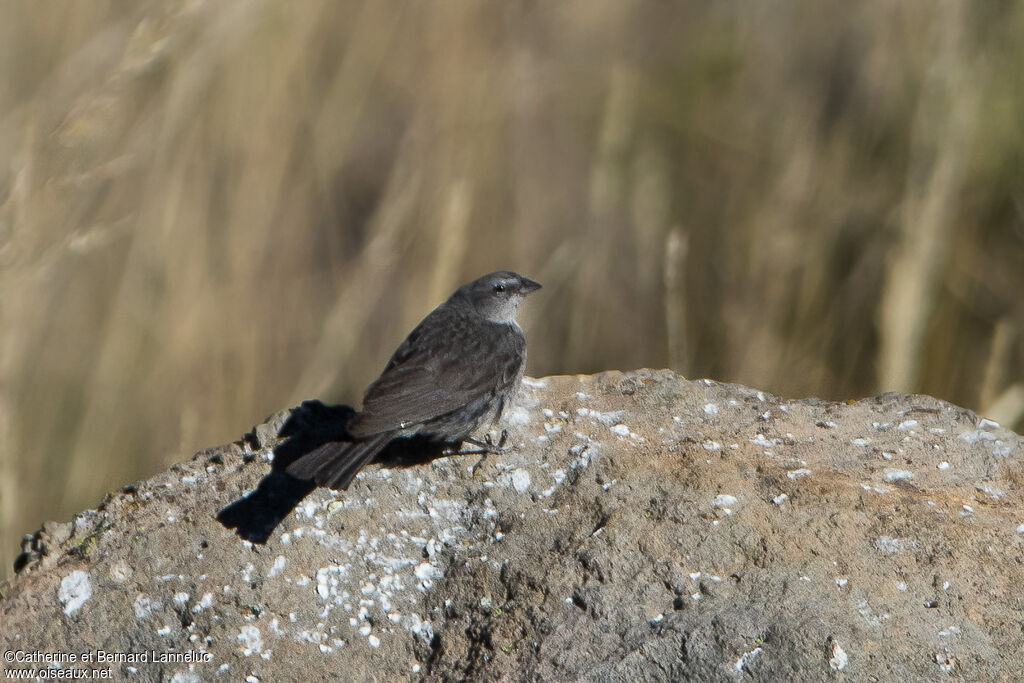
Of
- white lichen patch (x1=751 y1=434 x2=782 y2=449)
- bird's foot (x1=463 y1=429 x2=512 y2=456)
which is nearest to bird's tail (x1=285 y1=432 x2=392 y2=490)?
bird's foot (x1=463 y1=429 x2=512 y2=456)

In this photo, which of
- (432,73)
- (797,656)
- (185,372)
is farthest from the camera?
(432,73)

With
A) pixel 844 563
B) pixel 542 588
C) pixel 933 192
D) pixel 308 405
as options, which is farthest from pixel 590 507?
pixel 933 192

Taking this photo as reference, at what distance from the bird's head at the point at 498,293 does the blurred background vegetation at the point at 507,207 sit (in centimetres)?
16

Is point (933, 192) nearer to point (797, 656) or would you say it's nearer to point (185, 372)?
point (797, 656)

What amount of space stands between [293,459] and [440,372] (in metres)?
0.73

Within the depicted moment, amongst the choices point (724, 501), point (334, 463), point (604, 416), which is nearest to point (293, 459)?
point (334, 463)

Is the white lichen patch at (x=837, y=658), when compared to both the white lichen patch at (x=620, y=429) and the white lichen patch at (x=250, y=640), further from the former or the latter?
the white lichen patch at (x=250, y=640)

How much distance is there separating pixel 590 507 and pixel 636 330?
2660 millimetres

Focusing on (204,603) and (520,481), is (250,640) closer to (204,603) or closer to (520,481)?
(204,603)

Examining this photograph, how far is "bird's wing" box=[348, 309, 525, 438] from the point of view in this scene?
358 cm

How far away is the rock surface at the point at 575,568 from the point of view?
259 cm

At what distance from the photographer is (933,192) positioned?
473 cm

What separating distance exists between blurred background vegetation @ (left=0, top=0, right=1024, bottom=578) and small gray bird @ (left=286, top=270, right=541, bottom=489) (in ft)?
1.03

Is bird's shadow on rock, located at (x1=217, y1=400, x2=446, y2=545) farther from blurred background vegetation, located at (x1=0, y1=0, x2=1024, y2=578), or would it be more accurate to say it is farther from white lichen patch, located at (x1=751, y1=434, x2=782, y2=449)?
white lichen patch, located at (x1=751, y1=434, x2=782, y2=449)
